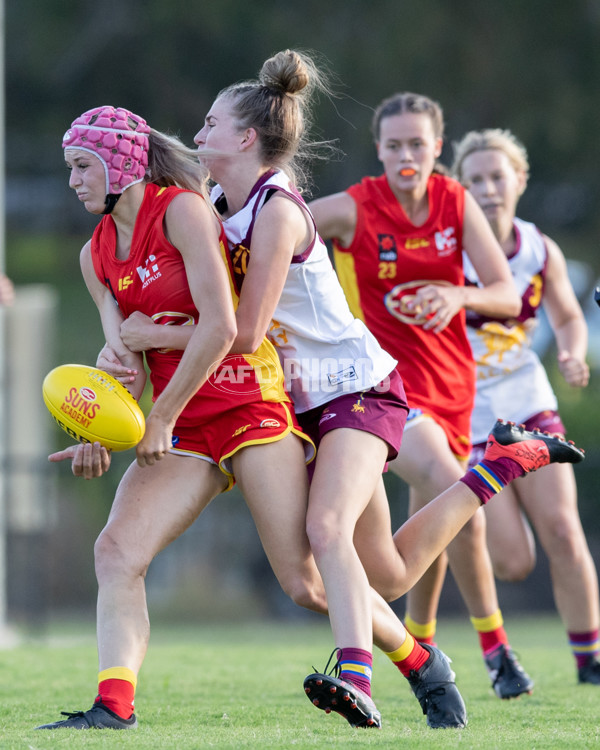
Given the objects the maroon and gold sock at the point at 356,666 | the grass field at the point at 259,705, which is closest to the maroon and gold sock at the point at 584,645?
the grass field at the point at 259,705

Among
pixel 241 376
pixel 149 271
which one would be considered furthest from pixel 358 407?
pixel 149 271

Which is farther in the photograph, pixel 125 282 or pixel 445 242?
pixel 445 242

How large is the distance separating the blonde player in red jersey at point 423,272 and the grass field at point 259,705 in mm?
593

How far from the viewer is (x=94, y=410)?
143 inches

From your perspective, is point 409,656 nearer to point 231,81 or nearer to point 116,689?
point 116,689

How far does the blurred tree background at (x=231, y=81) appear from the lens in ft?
51.2

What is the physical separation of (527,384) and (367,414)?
1.93 m

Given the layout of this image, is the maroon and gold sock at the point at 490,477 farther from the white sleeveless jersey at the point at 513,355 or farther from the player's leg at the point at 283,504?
the white sleeveless jersey at the point at 513,355

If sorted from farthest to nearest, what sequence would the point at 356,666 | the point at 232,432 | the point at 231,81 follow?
the point at 231,81, the point at 232,432, the point at 356,666

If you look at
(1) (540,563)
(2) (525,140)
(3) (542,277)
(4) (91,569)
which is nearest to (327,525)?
(3) (542,277)

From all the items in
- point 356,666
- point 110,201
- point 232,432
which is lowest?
point 356,666

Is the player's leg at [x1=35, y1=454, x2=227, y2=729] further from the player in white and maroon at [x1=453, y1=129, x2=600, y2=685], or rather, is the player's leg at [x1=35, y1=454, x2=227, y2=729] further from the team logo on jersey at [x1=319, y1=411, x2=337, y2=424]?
the player in white and maroon at [x1=453, y1=129, x2=600, y2=685]

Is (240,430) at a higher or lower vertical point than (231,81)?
lower

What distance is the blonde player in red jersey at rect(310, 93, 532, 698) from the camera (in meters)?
4.93
